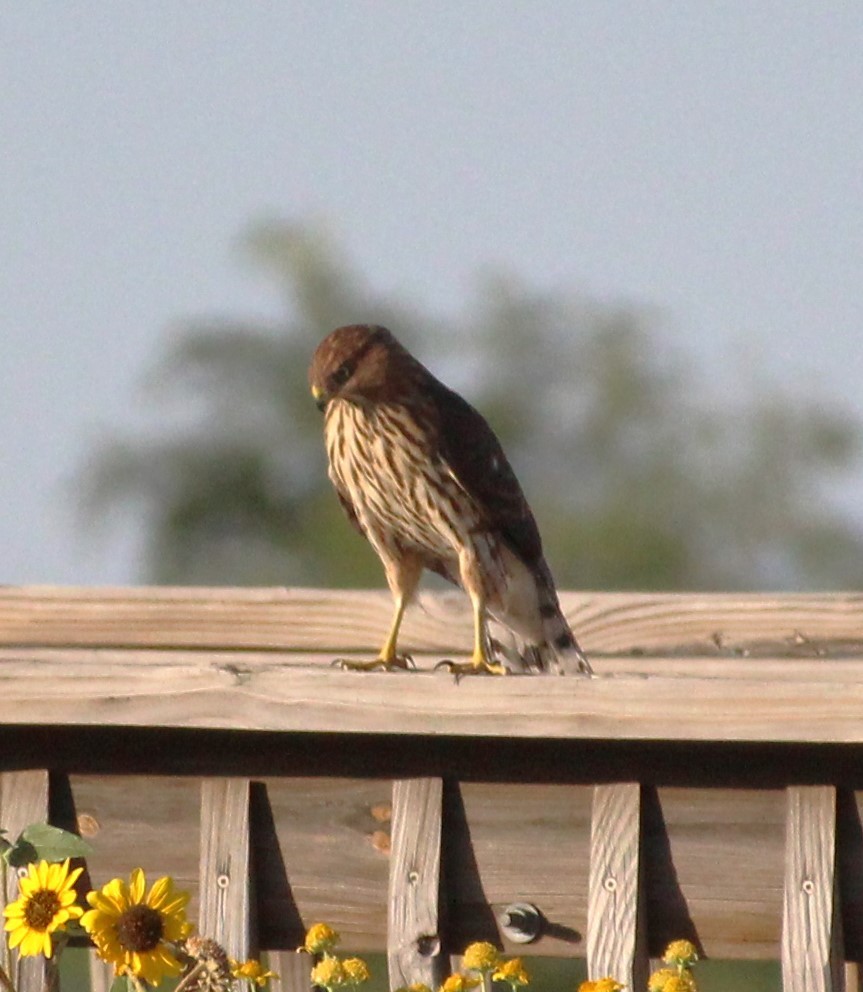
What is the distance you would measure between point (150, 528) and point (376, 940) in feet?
72.9

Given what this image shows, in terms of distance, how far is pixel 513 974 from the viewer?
2145 mm

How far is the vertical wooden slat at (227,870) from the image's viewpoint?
254 centimetres

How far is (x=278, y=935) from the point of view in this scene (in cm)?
261

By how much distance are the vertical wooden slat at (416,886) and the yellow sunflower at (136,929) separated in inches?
17.0

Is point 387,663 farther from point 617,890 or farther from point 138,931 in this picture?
point 138,931

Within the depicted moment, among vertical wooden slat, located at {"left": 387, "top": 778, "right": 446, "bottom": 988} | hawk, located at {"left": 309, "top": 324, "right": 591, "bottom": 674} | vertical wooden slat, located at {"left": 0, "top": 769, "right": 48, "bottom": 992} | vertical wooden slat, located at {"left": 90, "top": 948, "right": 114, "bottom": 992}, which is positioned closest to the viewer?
vertical wooden slat, located at {"left": 387, "top": 778, "right": 446, "bottom": 988}

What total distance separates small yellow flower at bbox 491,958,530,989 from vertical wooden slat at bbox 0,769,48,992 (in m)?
0.74

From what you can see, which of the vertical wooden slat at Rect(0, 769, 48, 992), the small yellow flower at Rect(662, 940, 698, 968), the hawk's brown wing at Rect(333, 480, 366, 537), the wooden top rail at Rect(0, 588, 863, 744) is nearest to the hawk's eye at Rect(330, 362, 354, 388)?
the hawk's brown wing at Rect(333, 480, 366, 537)

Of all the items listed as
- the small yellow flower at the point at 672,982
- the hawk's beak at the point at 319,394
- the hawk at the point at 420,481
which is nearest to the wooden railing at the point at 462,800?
the small yellow flower at the point at 672,982

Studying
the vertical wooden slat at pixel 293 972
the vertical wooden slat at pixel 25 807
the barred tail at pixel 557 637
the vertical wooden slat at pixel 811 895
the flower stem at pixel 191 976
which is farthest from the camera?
the barred tail at pixel 557 637

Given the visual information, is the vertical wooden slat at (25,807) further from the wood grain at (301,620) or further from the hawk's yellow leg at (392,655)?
the hawk's yellow leg at (392,655)

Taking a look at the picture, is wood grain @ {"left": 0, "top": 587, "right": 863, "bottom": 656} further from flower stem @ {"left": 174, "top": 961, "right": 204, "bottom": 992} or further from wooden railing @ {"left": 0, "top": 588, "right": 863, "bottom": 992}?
flower stem @ {"left": 174, "top": 961, "right": 204, "bottom": 992}

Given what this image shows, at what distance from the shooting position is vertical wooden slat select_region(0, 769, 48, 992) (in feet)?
8.68

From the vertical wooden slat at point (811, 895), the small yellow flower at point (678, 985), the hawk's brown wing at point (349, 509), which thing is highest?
the hawk's brown wing at point (349, 509)
